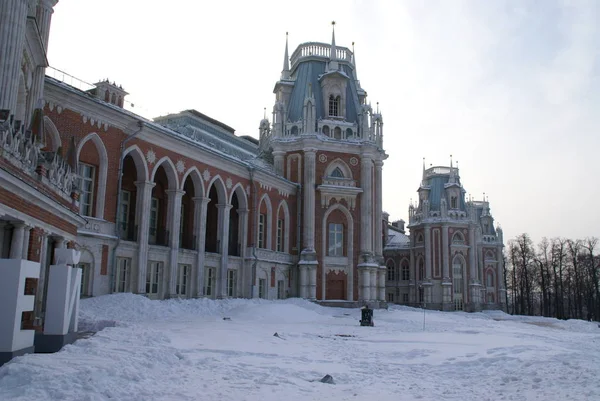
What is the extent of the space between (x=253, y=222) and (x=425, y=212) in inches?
1342

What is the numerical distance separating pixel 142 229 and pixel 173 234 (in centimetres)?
240

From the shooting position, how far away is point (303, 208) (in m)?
40.0

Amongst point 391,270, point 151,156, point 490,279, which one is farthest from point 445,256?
point 151,156

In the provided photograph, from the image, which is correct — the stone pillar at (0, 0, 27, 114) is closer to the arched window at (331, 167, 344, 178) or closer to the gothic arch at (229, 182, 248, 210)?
the gothic arch at (229, 182, 248, 210)

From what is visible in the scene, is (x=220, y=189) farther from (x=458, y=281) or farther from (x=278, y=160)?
(x=458, y=281)

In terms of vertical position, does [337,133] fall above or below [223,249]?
above

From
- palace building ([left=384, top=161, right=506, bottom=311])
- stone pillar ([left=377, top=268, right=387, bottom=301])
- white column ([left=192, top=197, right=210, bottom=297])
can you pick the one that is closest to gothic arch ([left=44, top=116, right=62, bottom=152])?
white column ([left=192, top=197, right=210, bottom=297])

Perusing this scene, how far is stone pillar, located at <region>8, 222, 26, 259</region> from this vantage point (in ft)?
33.4

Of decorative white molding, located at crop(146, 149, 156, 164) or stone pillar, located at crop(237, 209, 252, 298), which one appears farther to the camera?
stone pillar, located at crop(237, 209, 252, 298)

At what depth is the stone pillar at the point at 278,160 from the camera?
135 feet

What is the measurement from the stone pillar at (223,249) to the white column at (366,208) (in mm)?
12167

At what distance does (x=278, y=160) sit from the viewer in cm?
4119

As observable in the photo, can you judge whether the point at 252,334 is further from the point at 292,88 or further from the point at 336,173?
the point at 292,88

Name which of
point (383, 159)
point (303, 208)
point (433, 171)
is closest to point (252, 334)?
point (303, 208)
